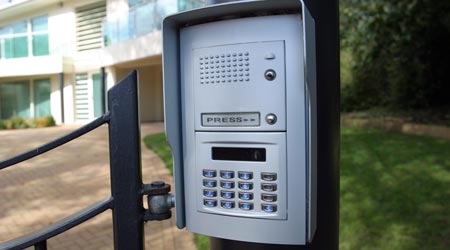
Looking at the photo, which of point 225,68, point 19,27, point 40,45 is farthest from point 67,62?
point 225,68

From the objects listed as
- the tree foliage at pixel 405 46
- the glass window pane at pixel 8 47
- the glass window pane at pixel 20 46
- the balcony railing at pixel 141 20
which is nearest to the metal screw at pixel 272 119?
the tree foliage at pixel 405 46

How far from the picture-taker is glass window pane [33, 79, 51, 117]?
20.8 m

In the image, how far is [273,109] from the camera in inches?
46.2

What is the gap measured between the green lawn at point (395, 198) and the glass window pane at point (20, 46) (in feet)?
60.2

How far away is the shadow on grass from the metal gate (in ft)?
8.60

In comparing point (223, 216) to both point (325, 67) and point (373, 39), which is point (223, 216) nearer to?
point (325, 67)

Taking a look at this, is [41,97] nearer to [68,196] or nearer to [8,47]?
[8,47]

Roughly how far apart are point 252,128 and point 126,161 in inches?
18.4

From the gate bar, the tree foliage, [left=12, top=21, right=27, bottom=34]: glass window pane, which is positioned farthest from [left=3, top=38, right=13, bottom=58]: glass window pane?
the gate bar

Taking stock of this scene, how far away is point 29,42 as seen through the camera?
67.3 ft

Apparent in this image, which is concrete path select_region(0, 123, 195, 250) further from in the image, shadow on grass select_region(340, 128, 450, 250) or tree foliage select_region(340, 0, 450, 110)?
tree foliage select_region(340, 0, 450, 110)

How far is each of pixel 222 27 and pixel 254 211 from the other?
539 mm

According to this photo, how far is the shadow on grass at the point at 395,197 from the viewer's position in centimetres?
363

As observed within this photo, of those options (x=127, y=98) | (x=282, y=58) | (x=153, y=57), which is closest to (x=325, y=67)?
(x=282, y=58)
